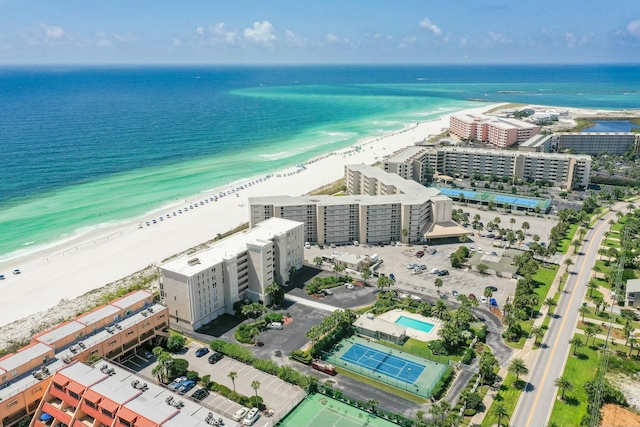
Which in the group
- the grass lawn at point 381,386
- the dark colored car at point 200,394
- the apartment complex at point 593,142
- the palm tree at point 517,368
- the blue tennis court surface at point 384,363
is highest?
the apartment complex at point 593,142

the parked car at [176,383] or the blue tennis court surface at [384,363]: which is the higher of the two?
the parked car at [176,383]

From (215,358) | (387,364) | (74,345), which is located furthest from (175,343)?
(387,364)

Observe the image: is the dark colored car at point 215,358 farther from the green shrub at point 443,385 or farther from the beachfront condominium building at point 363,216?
the beachfront condominium building at point 363,216

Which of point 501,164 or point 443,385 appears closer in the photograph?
point 443,385

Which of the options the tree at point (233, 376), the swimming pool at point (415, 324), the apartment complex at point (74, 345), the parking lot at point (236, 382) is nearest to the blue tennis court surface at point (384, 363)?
Answer: the swimming pool at point (415, 324)

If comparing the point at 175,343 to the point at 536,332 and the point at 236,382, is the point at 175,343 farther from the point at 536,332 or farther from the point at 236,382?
the point at 536,332

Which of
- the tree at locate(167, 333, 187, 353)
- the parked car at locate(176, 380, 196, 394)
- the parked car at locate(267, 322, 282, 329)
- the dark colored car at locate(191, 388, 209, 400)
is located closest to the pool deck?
the parked car at locate(267, 322, 282, 329)
